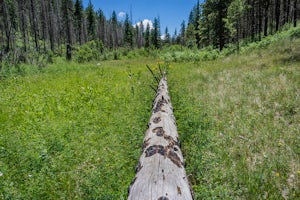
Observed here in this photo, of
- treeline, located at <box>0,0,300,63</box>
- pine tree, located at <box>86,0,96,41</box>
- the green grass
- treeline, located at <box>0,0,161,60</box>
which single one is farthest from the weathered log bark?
pine tree, located at <box>86,0,96,41</box>

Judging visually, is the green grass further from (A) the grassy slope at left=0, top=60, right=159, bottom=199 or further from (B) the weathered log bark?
(B) the weathered log bark

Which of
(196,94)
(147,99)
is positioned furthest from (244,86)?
(147,99)

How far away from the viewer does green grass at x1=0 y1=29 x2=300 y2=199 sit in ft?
10.00

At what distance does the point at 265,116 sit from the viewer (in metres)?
5.43

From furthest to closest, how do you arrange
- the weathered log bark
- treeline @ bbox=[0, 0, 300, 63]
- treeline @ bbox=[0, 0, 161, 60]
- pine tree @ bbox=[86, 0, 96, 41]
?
pine tree @ bbox=[86, 0, 96, 41] < treeline @ bbox=[0, 0, 161, 60] < treeline @ bbox=[0, 0, 300, 63] < the weathered log bark

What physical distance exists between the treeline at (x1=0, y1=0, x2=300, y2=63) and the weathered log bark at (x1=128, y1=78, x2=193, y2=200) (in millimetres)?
16302

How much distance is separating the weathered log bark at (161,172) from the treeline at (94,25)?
53.5 feet

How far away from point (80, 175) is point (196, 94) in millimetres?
5686

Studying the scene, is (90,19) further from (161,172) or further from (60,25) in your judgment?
(161,172)

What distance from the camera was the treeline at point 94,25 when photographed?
2817 cm

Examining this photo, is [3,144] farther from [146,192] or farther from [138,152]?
[146,192]

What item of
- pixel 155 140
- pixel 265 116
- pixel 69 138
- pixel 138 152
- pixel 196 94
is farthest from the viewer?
pixel 196 94

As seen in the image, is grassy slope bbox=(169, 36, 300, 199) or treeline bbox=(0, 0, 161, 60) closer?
grassy slope bbox=(169, 36, 300, 199)

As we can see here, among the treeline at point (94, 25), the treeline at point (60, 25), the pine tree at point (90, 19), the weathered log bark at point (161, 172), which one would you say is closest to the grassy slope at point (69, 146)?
the weathered log bark at point (161, 172)
